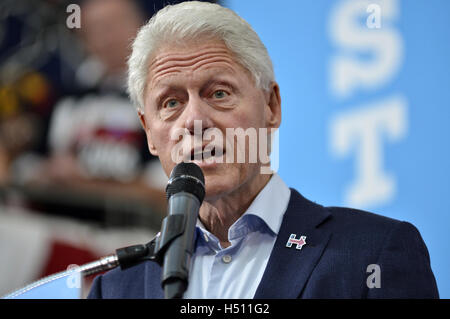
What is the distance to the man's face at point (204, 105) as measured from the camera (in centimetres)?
153

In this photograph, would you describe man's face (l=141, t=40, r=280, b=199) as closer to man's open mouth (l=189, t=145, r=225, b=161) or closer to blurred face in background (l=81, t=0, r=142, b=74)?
man's open mouth (l=189, t=145, r=225, b=161)

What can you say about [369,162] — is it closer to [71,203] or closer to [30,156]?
[71,203]

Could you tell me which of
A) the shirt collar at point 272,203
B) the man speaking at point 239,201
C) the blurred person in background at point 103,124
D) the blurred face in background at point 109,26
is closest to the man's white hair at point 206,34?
the man speaking at point 239,201

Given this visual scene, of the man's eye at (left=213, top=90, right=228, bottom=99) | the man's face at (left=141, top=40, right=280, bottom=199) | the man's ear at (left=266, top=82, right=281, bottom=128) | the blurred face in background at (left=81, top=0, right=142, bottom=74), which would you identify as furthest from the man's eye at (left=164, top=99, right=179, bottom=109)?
the blurred face in background at (left=81, top=0, right=142, bottom=74)

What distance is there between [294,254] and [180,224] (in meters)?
0.46

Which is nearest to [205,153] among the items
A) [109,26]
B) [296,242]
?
[296,242]

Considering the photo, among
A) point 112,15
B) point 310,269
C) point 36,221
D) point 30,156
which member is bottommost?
point 36,221

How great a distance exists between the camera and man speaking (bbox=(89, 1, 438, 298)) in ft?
4.71

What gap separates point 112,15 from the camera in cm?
375

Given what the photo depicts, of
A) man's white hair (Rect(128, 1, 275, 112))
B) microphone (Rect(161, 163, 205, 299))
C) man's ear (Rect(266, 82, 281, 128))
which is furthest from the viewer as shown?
man's ear (Rect(266, 82, 281, 128))

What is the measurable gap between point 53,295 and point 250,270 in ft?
1.55

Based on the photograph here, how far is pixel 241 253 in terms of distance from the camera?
5.26 feet

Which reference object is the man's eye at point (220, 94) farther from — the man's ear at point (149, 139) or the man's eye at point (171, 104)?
the man's ear at point (149, 139)
